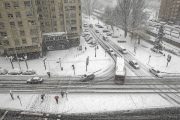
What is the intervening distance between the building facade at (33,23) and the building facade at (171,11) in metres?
70.1

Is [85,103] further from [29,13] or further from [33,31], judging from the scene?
[29,13]

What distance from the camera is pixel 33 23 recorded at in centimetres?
4112

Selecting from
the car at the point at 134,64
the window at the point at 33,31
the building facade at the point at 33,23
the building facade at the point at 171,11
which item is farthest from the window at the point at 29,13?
the building facade at the point at 171,11

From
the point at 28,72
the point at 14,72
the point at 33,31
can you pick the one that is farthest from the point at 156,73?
the point at 14,72

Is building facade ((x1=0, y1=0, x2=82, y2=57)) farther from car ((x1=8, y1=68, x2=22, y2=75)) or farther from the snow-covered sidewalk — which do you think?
the snow-covered sidewalk

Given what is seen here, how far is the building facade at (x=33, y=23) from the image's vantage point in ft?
126

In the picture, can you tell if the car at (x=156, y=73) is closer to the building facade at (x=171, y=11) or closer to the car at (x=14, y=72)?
the car at (x=14, y=72)

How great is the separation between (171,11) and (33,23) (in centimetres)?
8998

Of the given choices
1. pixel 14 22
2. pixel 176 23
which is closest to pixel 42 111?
pixel 14 22

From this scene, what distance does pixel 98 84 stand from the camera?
32.7m

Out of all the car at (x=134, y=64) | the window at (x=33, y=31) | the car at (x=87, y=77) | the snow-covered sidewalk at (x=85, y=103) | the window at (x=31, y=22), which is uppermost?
the window at (x=31, y=22)

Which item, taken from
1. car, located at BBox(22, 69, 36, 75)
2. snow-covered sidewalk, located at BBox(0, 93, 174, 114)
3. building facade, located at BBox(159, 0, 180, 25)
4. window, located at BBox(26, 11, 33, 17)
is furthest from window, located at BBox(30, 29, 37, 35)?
building facade, located at BBox(159, 0, 180, 25)

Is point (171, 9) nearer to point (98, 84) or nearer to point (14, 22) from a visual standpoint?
point (98, 84)

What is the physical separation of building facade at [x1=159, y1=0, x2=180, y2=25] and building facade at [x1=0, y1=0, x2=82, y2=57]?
230 feet
